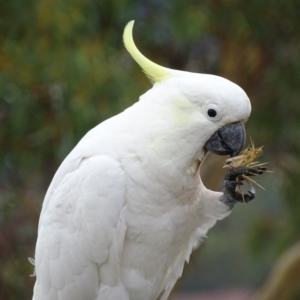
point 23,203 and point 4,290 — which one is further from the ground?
point 23,203

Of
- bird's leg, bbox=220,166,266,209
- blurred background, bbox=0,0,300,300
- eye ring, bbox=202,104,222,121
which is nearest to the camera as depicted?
eye ring, bbox=202,104,222,121

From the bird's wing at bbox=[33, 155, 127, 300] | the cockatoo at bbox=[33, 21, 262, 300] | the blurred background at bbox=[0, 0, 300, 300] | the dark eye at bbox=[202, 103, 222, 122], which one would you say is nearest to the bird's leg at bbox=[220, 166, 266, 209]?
the cockatoo at bbox=[33, 21, 262, 300]

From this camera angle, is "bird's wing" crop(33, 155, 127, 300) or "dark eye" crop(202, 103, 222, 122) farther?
"bird's wing" crop(33, 155, 127, 300)

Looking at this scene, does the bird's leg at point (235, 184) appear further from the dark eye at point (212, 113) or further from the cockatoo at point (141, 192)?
the dark eye at point (212, 113)

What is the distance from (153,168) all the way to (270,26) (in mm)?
2353

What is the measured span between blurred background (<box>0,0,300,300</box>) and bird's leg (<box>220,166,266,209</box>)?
4.47 feet

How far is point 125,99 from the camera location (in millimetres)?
3564

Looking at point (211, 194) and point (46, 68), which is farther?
point (46, 68)

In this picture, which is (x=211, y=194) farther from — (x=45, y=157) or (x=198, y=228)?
(x=45, y=157)

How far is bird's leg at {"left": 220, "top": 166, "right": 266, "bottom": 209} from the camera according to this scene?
2.09m

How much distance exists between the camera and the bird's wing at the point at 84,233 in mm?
2113

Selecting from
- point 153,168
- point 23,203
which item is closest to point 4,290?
point 23,203

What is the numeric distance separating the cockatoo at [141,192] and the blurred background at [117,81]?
1.31 meters

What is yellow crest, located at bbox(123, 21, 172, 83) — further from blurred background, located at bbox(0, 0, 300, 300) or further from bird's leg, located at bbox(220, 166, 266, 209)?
blurred background, located at bbox(0, 0, 300, 300)
